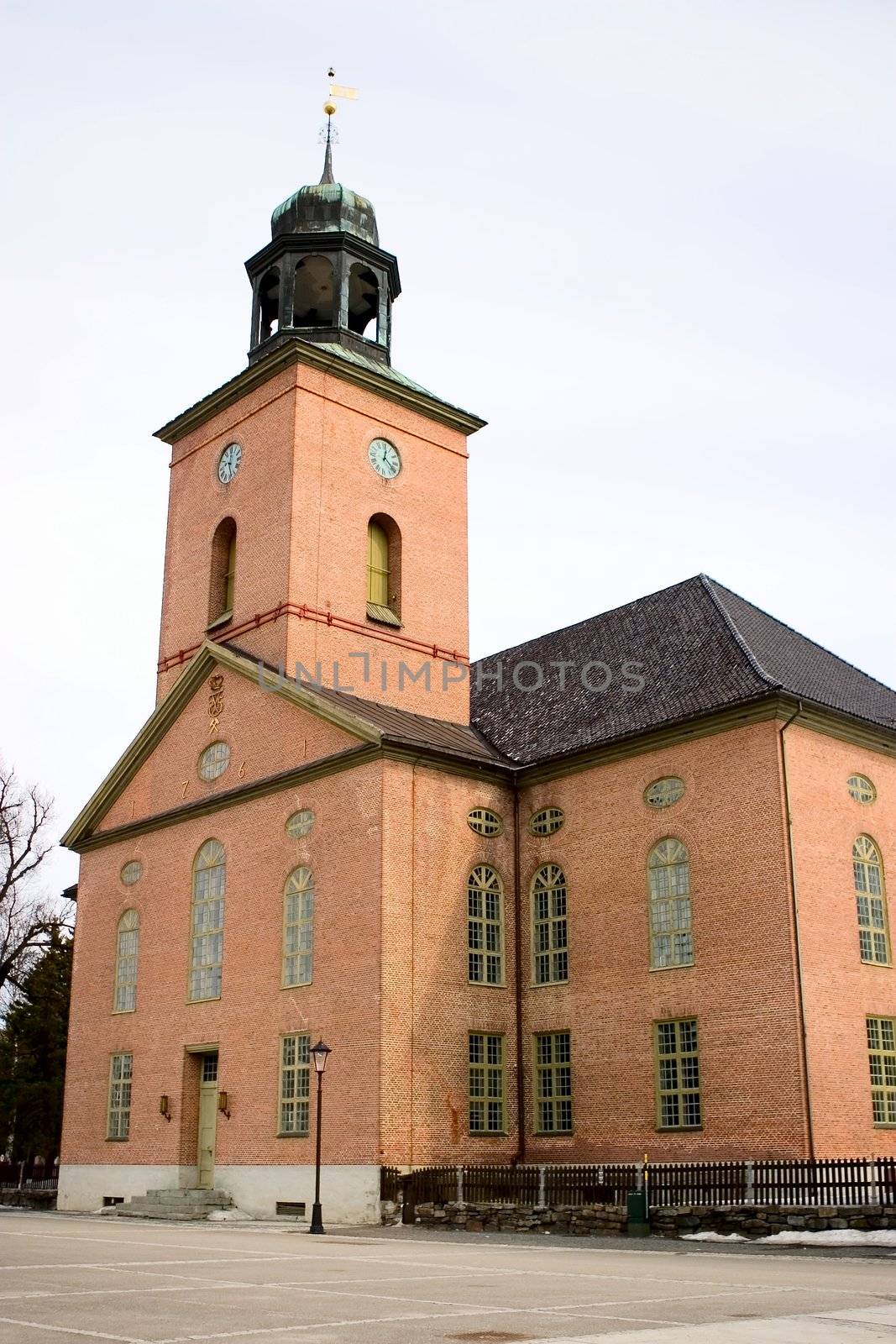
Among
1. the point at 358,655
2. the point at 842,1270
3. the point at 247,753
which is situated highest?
the point at 358,655

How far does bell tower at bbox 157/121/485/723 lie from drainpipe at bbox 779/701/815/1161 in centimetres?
1126

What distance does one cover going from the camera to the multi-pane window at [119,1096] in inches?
1375

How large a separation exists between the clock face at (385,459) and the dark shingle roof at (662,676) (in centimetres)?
628

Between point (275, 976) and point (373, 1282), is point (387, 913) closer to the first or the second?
point (275, 976)

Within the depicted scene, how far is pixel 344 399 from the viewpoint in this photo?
122ft

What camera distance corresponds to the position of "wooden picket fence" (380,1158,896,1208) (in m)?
21.5

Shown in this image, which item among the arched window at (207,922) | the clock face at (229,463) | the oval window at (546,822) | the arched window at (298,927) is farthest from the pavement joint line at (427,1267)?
the clock face at (229,463)

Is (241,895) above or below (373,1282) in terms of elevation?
above

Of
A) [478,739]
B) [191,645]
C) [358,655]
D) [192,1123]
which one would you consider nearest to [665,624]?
[478,739]

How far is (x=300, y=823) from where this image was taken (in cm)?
3159

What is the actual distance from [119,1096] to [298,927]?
27.9ft

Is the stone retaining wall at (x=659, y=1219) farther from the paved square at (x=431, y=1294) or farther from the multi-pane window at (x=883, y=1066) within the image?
the multi-pane window at (x=883, y=1066)

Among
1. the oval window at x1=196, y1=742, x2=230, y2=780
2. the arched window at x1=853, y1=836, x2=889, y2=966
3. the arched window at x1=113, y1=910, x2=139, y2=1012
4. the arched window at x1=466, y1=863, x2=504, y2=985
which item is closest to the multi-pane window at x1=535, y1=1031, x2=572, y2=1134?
the arched window at x1=466, y1=863, x2=504, y2=985

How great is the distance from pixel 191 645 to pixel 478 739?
28.4ft
